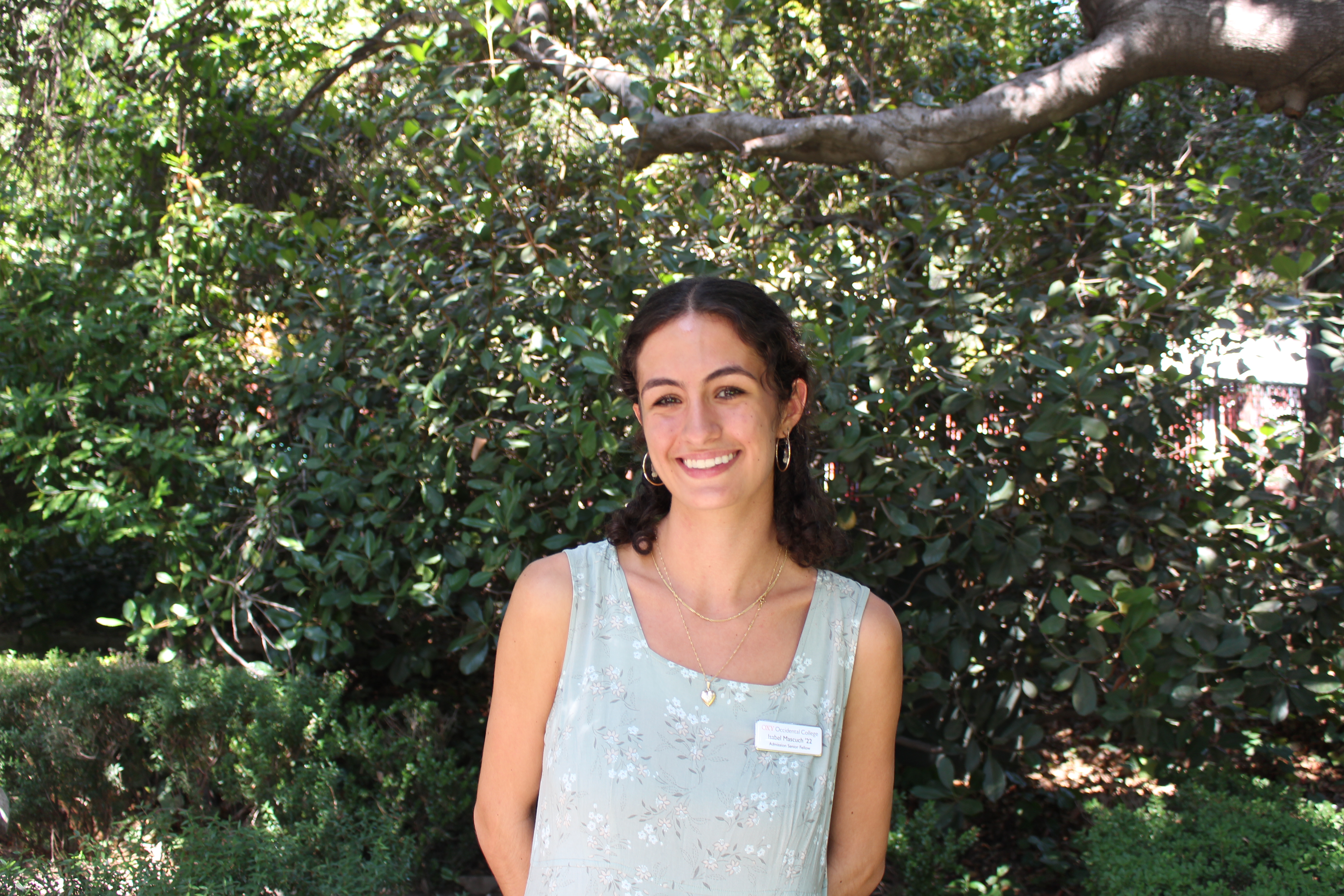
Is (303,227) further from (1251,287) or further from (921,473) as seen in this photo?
(1251,287)

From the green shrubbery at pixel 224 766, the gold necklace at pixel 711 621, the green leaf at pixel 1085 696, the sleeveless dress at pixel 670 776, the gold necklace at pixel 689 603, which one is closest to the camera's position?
the sleeveless dress at pixel 670 776

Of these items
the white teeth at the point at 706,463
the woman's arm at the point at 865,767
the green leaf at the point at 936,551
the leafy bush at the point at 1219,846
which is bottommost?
the leafy bush at the point at 1219,846

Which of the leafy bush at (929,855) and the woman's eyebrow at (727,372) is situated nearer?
the woman's eyebrow at (727,372)

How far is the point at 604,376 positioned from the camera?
313 cm

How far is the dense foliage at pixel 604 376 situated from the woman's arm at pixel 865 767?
47.0 inches

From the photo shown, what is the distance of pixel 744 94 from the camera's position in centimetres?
472

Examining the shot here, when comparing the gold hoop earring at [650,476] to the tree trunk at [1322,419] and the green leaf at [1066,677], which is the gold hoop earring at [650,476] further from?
→ the tree trunk at [1322,419]

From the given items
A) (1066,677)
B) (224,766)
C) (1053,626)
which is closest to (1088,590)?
(1053,626)

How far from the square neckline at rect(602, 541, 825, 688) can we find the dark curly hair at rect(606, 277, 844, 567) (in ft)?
0.20


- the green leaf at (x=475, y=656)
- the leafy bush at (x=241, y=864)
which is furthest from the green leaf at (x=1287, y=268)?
the leafy bush at (x=241, y=864)

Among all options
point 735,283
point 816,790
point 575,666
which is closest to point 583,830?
point 575,666

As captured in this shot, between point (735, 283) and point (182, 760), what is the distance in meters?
2.75

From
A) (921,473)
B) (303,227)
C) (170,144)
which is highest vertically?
(170,144)

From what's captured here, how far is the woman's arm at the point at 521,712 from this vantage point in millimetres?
1695
